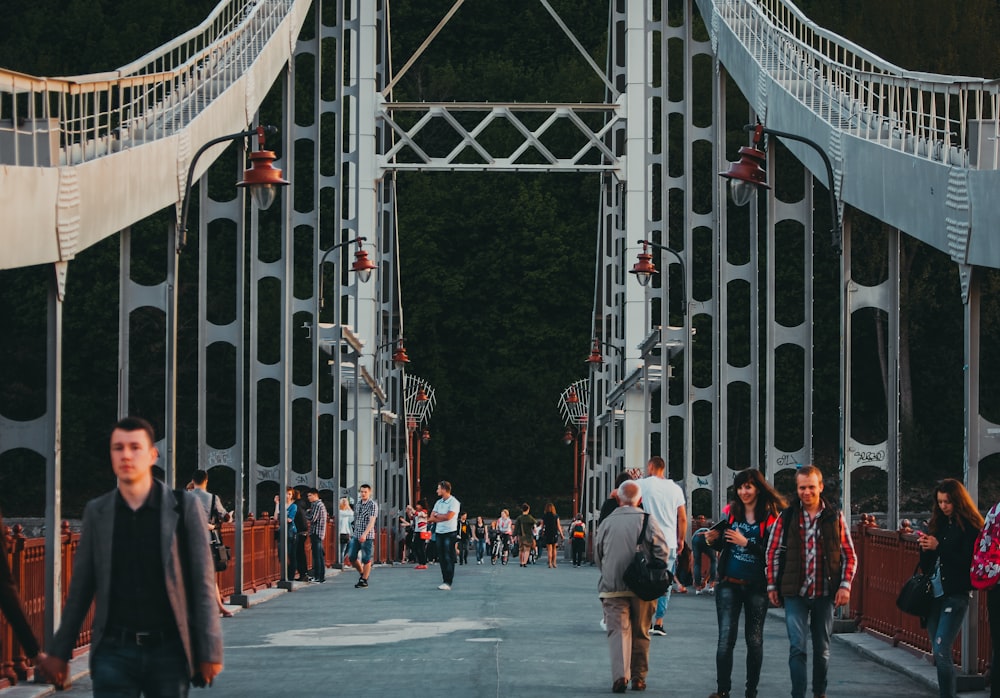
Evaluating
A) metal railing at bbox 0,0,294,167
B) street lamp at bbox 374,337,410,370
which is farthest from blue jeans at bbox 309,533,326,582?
street lamp at bbox 374,337,410,370

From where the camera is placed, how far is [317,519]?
3062 cm

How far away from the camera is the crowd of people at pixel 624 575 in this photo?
758 cm

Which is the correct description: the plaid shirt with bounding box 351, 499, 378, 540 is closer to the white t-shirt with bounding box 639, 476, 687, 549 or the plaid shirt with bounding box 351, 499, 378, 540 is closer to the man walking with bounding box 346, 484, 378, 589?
the man walking with bounding box 346, 484, 378, 589

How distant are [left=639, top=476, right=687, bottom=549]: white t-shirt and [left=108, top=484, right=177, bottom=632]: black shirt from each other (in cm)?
1043

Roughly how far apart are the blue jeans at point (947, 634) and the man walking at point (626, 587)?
2.29m

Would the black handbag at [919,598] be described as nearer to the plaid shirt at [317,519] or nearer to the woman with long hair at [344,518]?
the plaid shirt at [317,519]

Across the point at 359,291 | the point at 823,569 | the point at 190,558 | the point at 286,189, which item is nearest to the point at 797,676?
the point at 823,569

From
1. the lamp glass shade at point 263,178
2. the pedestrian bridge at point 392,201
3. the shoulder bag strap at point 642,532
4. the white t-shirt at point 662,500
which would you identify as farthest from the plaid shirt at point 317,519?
the shoulder bag strap at point 642,532

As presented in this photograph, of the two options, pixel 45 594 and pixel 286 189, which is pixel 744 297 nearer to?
pixel 286 189

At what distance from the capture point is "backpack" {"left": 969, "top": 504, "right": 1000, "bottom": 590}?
37.4 ft

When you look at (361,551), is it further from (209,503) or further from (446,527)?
(209,503)

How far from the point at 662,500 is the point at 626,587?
412 cm

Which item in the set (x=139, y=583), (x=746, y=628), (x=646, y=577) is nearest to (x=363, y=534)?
(x=646, y=577)

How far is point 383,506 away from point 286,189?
28.1 metres
